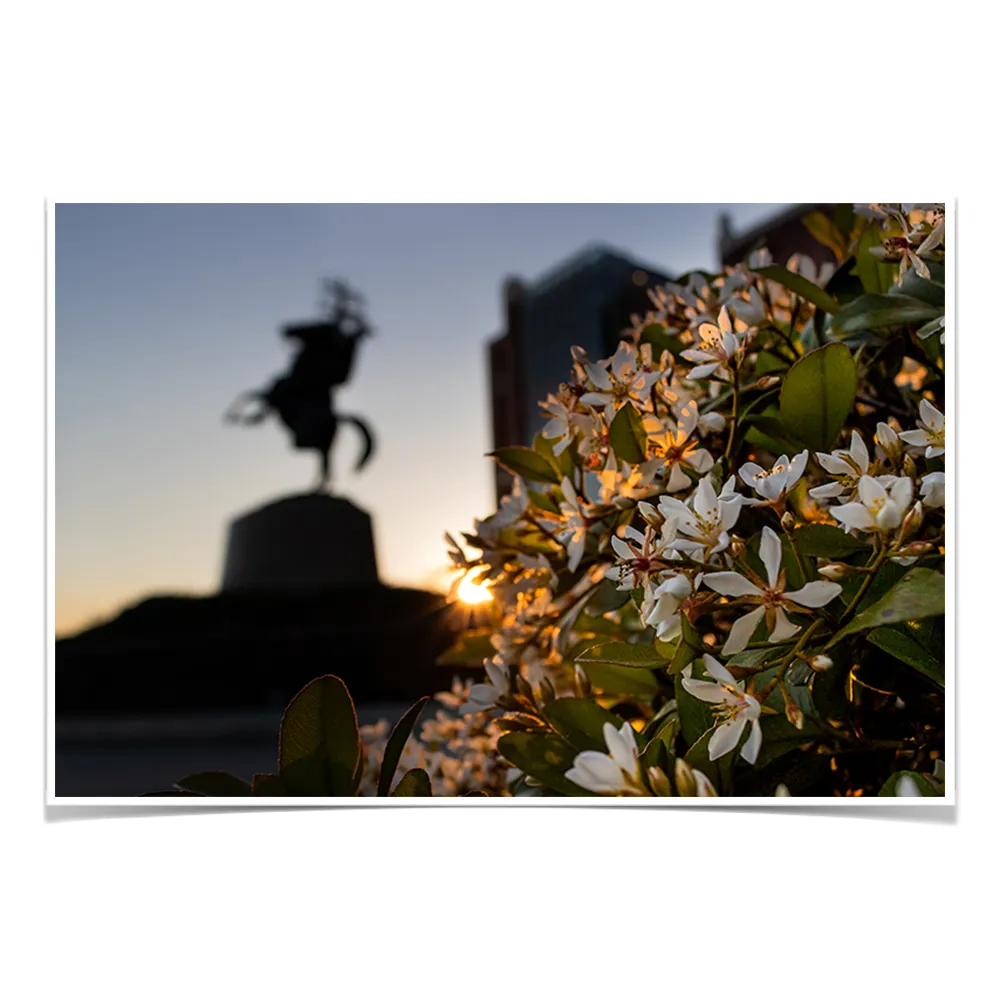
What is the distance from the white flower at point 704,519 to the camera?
300 mm

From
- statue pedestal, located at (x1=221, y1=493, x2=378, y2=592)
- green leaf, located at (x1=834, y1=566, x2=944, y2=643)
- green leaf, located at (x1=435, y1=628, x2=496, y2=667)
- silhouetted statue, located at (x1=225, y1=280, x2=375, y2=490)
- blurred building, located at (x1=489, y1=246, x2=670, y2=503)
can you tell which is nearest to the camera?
green leaf, located at (x1=834, y1=566, x2=944, y2=643)

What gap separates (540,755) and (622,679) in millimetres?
58

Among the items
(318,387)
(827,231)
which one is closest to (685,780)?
(827,231)

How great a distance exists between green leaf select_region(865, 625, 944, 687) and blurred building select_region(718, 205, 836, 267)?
10.6 inches

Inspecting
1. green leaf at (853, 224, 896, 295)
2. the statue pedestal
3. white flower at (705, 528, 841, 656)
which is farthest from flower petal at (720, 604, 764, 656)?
the statue pedestal

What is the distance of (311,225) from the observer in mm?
3324

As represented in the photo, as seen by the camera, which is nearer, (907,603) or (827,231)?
(907,603)

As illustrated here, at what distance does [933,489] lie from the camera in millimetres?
299

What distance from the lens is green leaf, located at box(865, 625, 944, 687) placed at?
311mm

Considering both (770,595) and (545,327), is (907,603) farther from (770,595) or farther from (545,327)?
(545,327)

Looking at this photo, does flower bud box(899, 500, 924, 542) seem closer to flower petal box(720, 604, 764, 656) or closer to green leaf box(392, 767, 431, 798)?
flower petal box(720, 604, 764, 656)

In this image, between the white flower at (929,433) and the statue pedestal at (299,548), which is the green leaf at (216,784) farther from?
the statue pedestal at (299,548)
